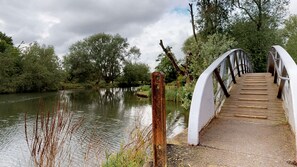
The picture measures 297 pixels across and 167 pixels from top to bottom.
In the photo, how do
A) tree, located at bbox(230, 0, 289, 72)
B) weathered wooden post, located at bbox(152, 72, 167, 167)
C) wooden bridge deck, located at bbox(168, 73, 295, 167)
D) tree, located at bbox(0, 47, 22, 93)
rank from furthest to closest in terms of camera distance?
tree, located at bbox(0, 47, 22, 93) < tree, located at bbox(230, 0, 289, 72) < wooden bridge deck, located at bbox(168, 73, 295, 167) < weathered wooden post, located at bbox(152, 72, 167, 167)

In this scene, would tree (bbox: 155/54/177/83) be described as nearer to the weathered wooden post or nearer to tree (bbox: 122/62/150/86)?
the weathered wooden post

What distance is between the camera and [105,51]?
1604 inches

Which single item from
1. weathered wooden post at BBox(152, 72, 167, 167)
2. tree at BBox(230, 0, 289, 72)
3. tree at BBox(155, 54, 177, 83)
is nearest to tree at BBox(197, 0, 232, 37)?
tree at BBox(230, 0, 289, 72)

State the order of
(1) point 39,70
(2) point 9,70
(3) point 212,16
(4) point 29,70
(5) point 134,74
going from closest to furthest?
(3) point 212,16, (2) point 9,70, (4) point 29,70, (1) point 39,70, (5) point 134,74

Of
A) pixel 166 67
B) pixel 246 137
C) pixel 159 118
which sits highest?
pixel 166 67

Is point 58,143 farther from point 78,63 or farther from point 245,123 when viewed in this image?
point 78,63

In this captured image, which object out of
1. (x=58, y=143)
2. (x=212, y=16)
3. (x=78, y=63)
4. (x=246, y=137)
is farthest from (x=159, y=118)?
(x=78, y=63)

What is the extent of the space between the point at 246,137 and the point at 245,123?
0.67 metres

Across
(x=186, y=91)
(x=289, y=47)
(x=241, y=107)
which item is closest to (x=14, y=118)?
(x=186, y=91)

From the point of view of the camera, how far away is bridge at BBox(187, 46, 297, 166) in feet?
8.30

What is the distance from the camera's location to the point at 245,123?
3.74 m

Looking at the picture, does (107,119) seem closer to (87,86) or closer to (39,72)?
(39,72)

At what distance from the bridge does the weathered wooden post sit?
2.00ft

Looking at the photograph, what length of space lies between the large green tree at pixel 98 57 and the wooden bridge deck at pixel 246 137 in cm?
3667
